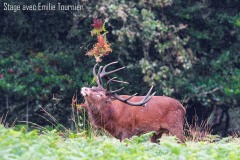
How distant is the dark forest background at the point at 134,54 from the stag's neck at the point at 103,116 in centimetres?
649

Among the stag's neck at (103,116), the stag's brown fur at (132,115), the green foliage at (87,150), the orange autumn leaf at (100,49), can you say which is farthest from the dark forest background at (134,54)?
the green foliage at (87,150)

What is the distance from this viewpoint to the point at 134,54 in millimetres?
21078

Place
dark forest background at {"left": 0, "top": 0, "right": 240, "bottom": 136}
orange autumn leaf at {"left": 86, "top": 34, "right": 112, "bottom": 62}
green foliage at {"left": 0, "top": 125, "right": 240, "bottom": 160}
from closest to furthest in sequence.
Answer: green foliage at {"left": 0, "top": 125, "right": 240, "bottom": 160} → orange autumn leaf at {"left": 86, "top": 34, "right": 112, "bottom": 62} → dark forest background at {"left": 0, "top": 0, "right": 240, "bottom": 136}

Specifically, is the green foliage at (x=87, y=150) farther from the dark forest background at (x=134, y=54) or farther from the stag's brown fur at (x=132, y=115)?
the dark forest background at (x=134, y=54)

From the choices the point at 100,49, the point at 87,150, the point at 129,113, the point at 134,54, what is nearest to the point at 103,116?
the point at 129,113

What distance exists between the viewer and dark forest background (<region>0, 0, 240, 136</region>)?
2025 cm

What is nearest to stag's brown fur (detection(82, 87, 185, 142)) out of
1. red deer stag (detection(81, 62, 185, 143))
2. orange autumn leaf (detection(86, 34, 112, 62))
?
red deer stag (detection(81, 62, 185, 143))

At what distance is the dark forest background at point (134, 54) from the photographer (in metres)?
20.2

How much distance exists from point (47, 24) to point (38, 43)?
24.7 inches

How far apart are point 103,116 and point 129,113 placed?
18.4 inches

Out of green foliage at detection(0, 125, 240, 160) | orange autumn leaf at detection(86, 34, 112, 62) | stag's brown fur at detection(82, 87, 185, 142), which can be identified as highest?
orange autumn leaf at detection(86, 34, 112, 62)

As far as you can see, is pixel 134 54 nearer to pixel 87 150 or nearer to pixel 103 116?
pixel 103 116

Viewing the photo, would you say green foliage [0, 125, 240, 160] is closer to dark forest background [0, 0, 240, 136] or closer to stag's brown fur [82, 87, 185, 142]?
stag's brown fur [82, 87, 185, 142]

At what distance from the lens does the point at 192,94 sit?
20891mm
